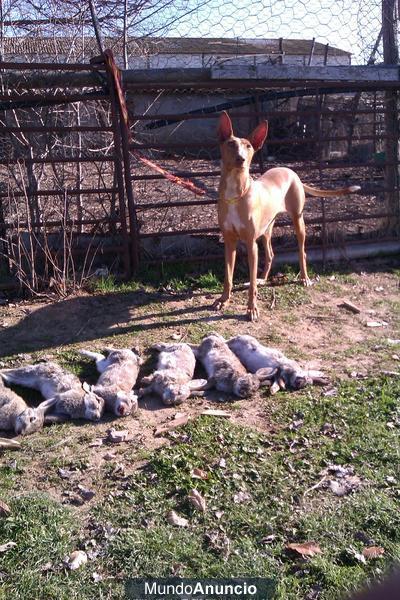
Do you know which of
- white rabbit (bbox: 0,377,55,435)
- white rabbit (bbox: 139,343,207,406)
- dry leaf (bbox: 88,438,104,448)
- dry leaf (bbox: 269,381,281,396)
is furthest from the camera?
dry leaf (bbox: 269,381,281,396)

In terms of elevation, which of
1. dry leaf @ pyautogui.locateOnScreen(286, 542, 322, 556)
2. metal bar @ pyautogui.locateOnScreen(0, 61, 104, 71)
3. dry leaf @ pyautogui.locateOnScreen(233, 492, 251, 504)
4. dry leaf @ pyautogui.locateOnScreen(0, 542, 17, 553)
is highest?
metal bar @ pyautogui.locateOnScreen(0, 61, 104, 71)

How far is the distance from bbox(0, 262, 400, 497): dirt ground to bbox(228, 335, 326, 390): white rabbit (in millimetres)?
195

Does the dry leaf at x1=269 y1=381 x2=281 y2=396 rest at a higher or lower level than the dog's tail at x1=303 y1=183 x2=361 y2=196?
lower

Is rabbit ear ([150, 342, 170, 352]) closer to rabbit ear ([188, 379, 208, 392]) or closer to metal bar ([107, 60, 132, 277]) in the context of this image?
rabbit ear ([188, 379, 208, 392])

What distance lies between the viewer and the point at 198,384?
16.5 feet

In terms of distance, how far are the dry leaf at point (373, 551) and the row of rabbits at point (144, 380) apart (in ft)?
6.06

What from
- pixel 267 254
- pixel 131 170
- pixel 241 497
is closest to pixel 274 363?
pixel 241 497

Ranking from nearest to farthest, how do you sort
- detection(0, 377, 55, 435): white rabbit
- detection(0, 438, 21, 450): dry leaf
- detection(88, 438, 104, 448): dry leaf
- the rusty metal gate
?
1. detection(0, 438, 21, 450): dry leaf
2. detection(88, 438, 104, 448): dry leaf
3. detection(0, 377, 55, 435): white rabbit
4. the rusty metal gate

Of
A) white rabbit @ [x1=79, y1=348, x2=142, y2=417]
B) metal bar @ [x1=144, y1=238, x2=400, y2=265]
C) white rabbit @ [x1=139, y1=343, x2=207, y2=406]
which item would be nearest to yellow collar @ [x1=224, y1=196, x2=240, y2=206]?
metal bar @ [x1=144, y1=238, x2=400, y2=265]

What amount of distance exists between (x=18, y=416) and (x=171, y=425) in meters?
1.03

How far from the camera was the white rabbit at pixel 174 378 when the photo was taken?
15.9 ft

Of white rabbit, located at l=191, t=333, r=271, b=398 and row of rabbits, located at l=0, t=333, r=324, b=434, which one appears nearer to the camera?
row of rabbits, located at l=0, t=333, r=324, b=434

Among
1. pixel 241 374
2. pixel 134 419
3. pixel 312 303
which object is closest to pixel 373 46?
pixel 312 303

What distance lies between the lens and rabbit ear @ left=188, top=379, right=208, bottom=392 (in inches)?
197
